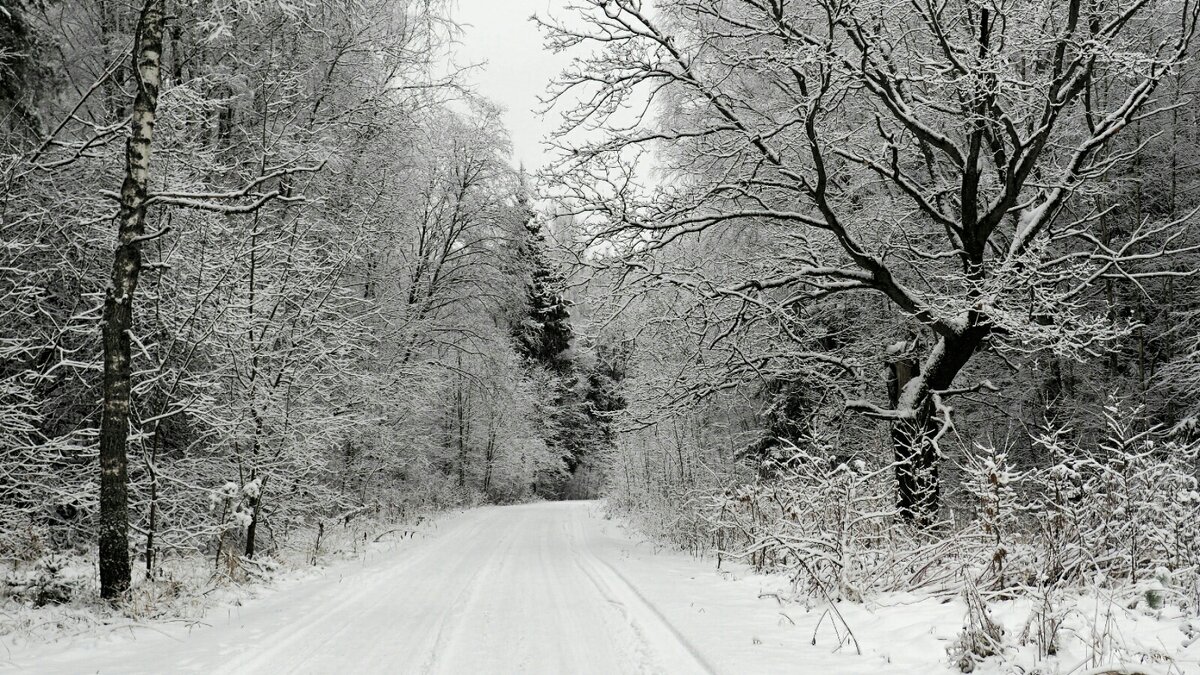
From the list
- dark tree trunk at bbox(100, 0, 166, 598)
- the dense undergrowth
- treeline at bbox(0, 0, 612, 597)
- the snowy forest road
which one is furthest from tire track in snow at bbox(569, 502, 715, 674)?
dark tree trunk at bbox(100, 0, 166, 598)

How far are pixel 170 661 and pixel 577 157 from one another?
7476mm

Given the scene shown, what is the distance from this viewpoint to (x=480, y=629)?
588 cm

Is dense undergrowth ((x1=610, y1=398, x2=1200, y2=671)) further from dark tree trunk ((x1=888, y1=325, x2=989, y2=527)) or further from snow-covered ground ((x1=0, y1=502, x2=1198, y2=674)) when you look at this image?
dark tree trunk ((x1=888, y1=325, x2=989, y2=527))

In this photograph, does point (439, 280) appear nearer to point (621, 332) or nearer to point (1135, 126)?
point (621, 332)

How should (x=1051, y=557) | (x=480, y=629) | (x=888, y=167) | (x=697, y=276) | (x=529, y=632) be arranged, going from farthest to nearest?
(x=697, y=276) < (x=888, y=167) < (x=480, y=629) < (x=529, y=632) < (x=1051, y=557)

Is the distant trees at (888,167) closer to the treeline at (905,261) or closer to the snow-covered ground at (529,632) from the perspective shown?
the treeline at (905,261)

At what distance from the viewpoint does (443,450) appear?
94.3 feet

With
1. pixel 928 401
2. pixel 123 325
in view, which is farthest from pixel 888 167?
pixel 123 325

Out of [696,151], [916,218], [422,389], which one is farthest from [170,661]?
[422,389]

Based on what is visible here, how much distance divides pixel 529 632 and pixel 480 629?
Result: 1.51 ft

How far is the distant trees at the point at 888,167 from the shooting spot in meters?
8.03

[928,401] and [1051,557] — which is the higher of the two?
[928,401]

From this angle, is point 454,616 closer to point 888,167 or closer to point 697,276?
point 697,276

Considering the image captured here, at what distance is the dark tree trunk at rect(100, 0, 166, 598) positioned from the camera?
6312mm
